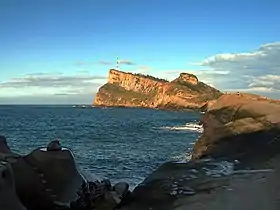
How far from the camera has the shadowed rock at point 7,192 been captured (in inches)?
414

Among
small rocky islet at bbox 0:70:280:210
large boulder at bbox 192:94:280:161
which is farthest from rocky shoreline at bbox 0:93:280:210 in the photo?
large boulder at bbox 192:94:280:161

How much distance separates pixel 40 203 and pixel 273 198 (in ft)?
21.5

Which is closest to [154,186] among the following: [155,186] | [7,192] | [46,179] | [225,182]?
[155,186]

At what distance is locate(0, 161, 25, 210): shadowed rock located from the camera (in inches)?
414

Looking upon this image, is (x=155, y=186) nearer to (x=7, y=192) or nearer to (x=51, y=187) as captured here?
(x=51, y=187)

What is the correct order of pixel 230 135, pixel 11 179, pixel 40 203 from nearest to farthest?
pixel 11 179 < pixel 40 203 < pixel 230 135

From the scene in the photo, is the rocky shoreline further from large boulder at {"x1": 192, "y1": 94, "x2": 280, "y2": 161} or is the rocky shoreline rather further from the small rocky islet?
large boulder at {"x1": 192, "y1": 94, "x2": 280, "y2": 161}

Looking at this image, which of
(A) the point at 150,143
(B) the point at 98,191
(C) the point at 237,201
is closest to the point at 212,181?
(C) the point at 237,201

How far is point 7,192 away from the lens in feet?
35.1

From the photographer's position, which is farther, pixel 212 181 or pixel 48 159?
pixel 48 159

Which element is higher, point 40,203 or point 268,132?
point 268,132

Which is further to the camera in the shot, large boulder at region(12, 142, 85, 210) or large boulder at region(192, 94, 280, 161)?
large boulder at region(192, 94, 280, 161)

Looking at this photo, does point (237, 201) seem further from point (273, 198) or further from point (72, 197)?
point (72, 197)

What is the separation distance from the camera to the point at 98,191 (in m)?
12.0
